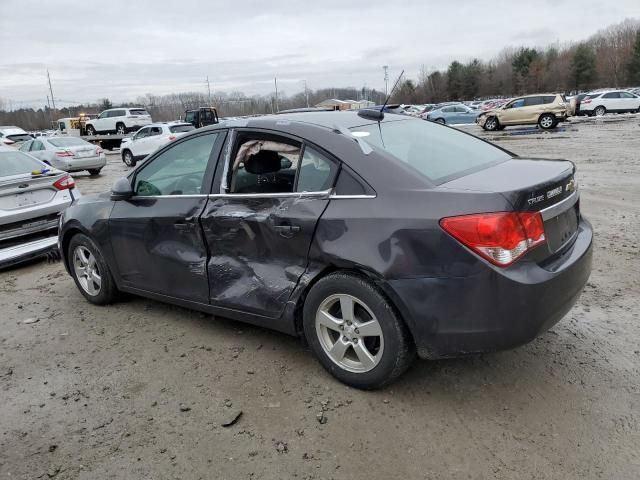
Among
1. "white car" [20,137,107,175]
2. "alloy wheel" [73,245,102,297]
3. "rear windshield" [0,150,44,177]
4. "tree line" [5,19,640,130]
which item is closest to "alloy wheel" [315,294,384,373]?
"alloy wheel" [73,245,102,297]

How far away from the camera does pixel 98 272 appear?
4.65 metres

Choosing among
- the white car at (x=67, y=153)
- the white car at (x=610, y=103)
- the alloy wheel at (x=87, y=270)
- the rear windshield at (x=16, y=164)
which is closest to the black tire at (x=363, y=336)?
the alloy wheel at (x=87, y=270)

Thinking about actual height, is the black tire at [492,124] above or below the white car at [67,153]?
below

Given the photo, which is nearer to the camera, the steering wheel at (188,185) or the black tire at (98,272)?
the steering wheel at (188,185)

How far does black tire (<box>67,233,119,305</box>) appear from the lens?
4.54m

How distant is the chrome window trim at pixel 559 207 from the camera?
275 centimetres

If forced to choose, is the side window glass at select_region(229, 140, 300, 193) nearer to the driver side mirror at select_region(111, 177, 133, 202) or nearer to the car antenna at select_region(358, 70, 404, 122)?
the car antenna at select_region(358, 70, 404, 122)

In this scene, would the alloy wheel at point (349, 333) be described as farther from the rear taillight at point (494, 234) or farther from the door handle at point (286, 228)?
the rear taillight at point (494, 234)

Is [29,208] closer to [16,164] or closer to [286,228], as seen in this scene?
[16,164]

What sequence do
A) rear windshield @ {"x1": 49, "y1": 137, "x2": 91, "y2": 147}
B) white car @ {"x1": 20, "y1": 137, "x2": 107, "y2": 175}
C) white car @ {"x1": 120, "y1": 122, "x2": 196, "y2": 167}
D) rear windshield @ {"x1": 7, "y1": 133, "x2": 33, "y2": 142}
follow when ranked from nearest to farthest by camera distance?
1. white car @ {"x1": 20, "y1": 137, "x2": 107, "y2": 175}
2. rear windshield @ {"x1": 49, "y1": 137, "x2": 91, "y2": 147}
3. white car @ {"x1": 120, "y1": 122, "x2": 196, "y2": 167}
4. rear windshield @ {"x1": 7, "y1": 133, "x2": 33, "y2": 142}

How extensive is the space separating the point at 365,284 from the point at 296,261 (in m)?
0.52

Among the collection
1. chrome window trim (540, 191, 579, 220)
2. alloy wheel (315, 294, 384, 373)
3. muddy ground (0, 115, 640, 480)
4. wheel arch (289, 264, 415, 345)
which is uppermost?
chrome window trim (540, 191, 579, 220)

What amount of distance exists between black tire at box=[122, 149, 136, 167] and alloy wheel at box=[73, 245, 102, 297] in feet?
60.7

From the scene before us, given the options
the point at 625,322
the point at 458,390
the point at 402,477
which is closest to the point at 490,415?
the point at 458,390
